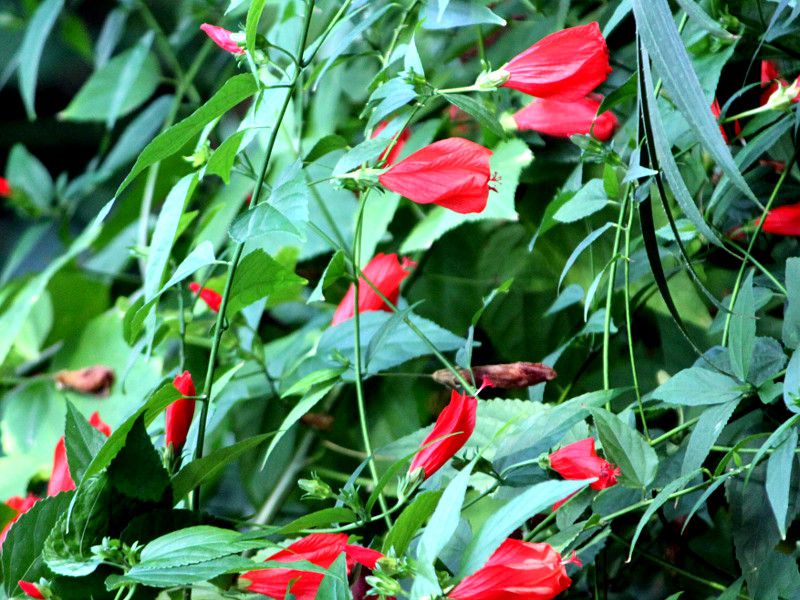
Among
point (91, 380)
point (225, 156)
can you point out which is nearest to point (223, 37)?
point (225, 156)

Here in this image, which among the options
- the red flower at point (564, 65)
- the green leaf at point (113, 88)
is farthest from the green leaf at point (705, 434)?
the green leaf at point (113, 88)

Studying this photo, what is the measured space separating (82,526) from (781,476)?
197mm

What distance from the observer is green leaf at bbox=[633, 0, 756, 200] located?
196 millimetres

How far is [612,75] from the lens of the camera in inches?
16.0

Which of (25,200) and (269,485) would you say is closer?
(269,485)

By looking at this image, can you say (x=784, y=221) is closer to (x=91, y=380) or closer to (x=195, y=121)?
(x=195, y=121)

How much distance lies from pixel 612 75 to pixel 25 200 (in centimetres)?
45

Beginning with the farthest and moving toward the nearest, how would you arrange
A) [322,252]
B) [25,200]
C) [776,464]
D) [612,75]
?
[25,200] → [322,252] → [612,75] → [776,464]

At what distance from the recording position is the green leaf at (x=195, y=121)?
10.0 inches

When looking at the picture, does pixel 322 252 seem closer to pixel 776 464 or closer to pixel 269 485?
pixel 269 485

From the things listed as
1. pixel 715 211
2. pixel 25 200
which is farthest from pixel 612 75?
pixel 25 200

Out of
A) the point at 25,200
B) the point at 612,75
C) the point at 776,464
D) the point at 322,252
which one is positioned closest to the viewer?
the point at 776,464

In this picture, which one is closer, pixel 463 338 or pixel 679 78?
pixel 679 78

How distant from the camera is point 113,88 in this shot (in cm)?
65
